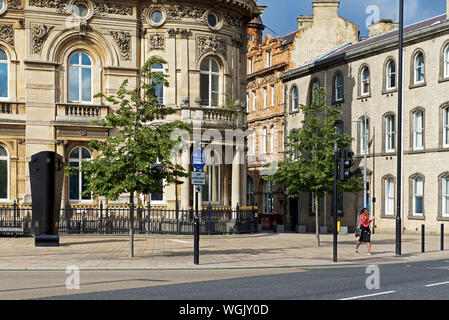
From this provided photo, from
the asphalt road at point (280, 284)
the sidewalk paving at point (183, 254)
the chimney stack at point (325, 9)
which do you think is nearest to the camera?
the asphalt road at point (280, 284)

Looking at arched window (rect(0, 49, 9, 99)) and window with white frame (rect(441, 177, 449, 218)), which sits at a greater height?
arched window (rect(0, 49, 9, 99))

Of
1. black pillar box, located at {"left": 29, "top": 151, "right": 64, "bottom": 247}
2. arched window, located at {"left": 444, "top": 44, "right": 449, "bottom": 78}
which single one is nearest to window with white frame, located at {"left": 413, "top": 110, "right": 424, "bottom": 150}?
arched window, located at {"left": 444, "top": 44, "right": 449, "bottom": 78}

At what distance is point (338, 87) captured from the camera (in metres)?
47.1

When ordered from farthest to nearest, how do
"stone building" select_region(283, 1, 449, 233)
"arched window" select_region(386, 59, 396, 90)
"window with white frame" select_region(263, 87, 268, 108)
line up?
"window with white frame" select_region(263, 87, 268, 108)
"arched window" select_region(386, 59, 396, 90)
"stone building" select_region(283, 1, 449, 233)

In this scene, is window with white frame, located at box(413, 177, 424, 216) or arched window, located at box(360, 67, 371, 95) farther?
arched window, located at box(360, 67, 371, 95)

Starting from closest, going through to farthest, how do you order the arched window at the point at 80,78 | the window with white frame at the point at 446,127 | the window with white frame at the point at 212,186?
the arched window at the point at 80,78
the window with white frame at the point at 212,186
the window with white frame at the point at 446,127

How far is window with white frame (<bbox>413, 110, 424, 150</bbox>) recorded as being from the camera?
39.2m

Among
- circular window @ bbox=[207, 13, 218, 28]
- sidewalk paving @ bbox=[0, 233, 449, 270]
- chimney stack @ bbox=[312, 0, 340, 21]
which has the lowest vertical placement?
sidewalk paving @ bbox=[0, 233, 449, 270]

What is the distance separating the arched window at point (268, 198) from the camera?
59031 millimetres

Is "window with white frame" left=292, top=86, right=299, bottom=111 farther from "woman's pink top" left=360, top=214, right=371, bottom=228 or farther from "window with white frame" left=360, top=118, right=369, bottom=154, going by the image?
"woman's pink top" left=360, top=214, right=371, bottom=228

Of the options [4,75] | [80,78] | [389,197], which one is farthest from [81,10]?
[389,197]

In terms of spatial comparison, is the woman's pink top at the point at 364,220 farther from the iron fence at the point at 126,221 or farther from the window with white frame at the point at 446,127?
the window with white frame at the point at 446,127

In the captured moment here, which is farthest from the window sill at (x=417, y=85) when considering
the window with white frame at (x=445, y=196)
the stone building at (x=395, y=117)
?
the window with white frame at (x=445, y=196)

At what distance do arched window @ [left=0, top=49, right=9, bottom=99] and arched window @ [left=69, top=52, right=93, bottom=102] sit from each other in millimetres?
3053
